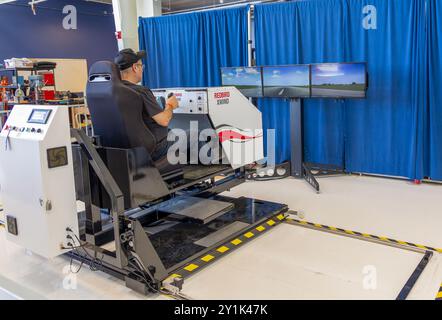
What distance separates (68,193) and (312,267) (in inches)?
73.6

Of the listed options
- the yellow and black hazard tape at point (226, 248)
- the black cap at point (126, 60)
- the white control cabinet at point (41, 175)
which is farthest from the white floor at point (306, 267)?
the black cap at point (126, 60)

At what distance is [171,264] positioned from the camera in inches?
125

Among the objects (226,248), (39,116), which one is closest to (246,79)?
(226,248)

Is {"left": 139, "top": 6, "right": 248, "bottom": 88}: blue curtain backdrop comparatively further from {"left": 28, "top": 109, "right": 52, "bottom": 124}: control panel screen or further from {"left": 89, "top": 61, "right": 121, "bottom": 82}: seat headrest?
{"left": 28, "top": 109, "right": 52, "bottom": 124}: control panel screen

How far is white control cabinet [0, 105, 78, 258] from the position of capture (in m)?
2.76

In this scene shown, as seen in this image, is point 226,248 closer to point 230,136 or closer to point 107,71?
point 230,136

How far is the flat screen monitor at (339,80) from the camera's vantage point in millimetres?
5133

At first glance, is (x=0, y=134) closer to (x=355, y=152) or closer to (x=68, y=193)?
(x=68, y=193)

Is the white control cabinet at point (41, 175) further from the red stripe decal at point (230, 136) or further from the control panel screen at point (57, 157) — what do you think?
the red stripe decal at point (230, 136)

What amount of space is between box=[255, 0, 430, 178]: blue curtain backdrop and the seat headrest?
3.49 metres

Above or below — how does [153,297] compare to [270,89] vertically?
below

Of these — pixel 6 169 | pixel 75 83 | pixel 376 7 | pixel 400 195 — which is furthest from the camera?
pixel 75 83

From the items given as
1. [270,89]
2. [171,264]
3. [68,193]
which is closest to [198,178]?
[171,264]

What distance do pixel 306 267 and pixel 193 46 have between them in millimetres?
4814
